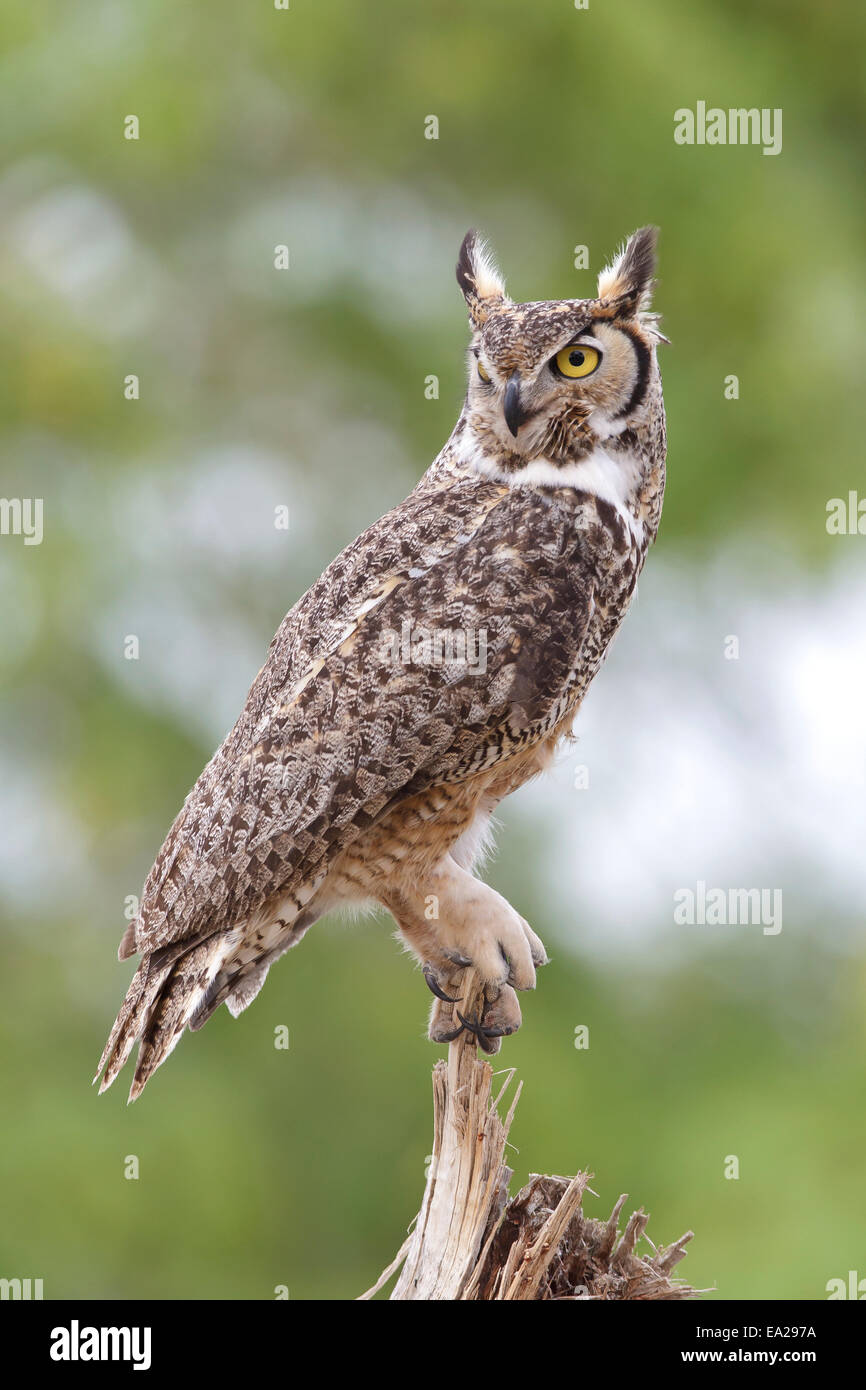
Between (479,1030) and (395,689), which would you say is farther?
(479,1030)

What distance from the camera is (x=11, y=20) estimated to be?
7.47 meters

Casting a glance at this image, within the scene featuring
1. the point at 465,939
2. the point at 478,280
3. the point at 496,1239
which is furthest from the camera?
the point at 478,280

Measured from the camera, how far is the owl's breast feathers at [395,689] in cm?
292

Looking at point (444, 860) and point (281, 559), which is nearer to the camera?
point (444, 860)

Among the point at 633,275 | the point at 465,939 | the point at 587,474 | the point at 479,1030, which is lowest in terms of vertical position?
the point at 479,1030

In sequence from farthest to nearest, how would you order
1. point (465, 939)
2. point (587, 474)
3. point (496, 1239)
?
point (465, 939)
point (587, 474)
point (496, 1239)

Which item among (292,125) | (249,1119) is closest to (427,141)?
(292,125)

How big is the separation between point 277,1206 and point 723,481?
3636 millimetres

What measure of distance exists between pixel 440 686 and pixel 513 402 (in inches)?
21.5

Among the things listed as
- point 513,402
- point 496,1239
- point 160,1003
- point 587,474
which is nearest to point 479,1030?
point 496,1239

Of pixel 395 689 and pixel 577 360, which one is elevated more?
pixel 577 360

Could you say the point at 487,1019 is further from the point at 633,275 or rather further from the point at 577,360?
the point at 633,275

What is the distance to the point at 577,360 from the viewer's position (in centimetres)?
298

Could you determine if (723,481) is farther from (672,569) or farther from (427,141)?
(427,141)
